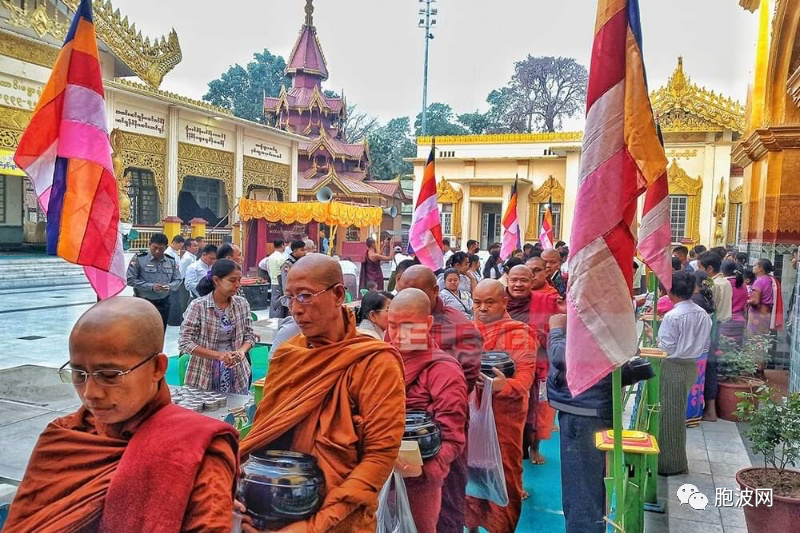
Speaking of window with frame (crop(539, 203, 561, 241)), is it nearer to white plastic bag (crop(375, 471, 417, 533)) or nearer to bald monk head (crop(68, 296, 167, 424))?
white plastic bag (crop(375, 471, 417, 533))

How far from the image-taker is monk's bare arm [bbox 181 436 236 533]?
1.44 m

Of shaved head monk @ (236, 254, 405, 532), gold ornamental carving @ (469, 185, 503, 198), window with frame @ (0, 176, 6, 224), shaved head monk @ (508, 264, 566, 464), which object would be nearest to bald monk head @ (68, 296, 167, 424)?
shaved head monk @ (236, 254, 405, 532)

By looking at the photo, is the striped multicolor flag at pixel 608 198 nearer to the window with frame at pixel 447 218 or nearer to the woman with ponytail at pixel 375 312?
the woman with ponytail at pixel 375 312

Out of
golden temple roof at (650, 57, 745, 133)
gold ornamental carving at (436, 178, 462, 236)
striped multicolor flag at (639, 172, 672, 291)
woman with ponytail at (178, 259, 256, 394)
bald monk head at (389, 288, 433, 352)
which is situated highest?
golden temple roof at (650, 57, 745, 133)

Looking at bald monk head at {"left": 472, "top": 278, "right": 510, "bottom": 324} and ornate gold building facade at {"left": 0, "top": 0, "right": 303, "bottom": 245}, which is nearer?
bald monk head at {"left": 472, "top": 278, "right": 510, "bottom": 324}

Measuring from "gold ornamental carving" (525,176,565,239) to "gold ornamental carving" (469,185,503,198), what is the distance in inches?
51.8

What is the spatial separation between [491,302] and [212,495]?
2.70 meters

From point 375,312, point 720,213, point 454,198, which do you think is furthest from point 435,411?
point 454,198

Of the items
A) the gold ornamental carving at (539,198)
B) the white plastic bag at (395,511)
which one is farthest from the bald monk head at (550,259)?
the gold ornamental carving at (539,198)

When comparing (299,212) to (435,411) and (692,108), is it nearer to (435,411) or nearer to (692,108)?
(692,108)

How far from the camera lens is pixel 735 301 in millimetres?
7562

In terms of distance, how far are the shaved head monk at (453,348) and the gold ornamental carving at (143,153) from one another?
16.1 meters

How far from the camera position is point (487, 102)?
46.6m

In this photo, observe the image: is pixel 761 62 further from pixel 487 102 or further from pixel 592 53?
pixel 487 102
